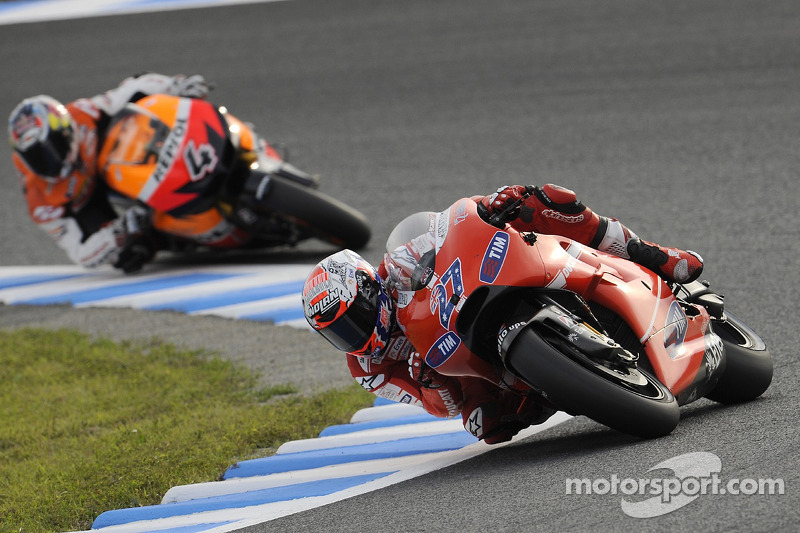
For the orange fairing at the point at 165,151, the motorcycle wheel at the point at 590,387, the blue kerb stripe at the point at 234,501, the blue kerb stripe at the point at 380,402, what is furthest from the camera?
the orange fairing at the point at 165,151

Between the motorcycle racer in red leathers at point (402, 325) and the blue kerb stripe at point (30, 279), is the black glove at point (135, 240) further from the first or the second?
the motorcycle racer in red leathers at point (402, 325)

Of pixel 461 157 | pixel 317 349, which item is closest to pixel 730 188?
pixel 461 157

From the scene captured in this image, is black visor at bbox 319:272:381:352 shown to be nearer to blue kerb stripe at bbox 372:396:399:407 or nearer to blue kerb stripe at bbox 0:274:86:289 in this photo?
blue kerb stripe at bbox 372:396:399:407

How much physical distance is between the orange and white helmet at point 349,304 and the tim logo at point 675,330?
49.8 inches

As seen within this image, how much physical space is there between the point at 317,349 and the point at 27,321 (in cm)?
287

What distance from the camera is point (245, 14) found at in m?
16.2

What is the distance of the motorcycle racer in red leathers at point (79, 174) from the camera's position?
9.14 m

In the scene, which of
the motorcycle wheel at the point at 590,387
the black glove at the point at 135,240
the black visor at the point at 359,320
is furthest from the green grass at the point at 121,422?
the motorcycle wheel at the point at 590,387

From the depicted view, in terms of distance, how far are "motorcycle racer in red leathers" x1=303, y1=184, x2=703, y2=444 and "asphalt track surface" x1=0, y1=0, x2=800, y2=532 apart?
23 cm

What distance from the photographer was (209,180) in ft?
29.9

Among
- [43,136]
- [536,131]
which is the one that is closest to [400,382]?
[43,136]

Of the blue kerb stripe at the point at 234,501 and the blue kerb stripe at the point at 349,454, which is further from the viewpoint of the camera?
the blue kerb stripe at the point at 349,454

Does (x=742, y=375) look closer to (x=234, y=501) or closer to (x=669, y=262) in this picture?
(x=669, y=262)

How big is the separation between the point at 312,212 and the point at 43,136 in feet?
7.54
